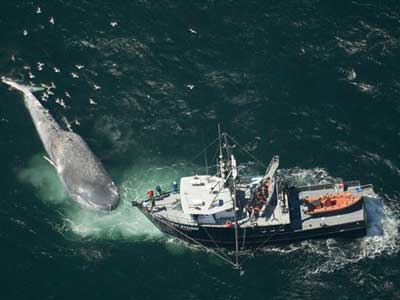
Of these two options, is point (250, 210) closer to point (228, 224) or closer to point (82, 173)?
point (228, 224)

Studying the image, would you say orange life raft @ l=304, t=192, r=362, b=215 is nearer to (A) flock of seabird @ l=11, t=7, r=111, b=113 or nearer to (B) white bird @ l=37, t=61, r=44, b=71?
(A) flock of seabird @ l=11, t=7, r=111, b=113

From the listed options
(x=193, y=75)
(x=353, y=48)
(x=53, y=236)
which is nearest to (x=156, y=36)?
(x=193, y=75)

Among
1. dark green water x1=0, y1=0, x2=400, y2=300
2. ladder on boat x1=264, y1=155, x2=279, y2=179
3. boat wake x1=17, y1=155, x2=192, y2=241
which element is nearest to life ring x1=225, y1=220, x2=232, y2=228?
dark green water x1=0, y1=0, x2=400, y2=300

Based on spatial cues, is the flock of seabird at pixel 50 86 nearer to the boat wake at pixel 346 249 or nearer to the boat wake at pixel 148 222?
the boat wake at pixel 148 222

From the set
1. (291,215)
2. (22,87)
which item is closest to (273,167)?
(291,215)

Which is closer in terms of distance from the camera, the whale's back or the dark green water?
the dark green water

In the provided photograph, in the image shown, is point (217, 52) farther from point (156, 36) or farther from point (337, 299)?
point (337, 299)

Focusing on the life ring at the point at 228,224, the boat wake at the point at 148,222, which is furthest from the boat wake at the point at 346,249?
the life ring at the point at 228,224
